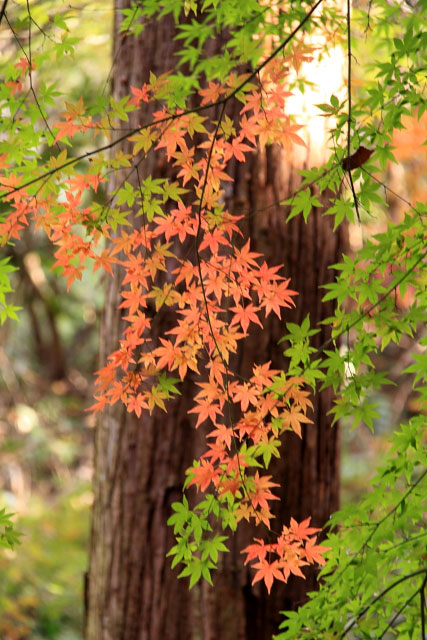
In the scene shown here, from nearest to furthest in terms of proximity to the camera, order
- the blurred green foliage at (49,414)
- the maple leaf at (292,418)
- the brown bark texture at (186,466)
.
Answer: the maple leaf at (292,418) → the brown bark texture at (186,466) → the blurred green foliage at (49,414)

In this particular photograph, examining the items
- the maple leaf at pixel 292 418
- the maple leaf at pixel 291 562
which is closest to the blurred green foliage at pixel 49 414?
the maple leaf at pixel 292 418

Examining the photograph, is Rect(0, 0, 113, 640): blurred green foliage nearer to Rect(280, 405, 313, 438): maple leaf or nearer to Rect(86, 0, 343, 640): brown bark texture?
Rect(86, 0, 343, 640): brown bark texture

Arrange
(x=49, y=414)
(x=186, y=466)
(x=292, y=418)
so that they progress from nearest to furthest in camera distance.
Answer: (x=292, y=418) < (x=186, y=466) < (x=49, y=414)

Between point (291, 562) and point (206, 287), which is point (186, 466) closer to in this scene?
point (291, 562)

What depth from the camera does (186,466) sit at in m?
2.37

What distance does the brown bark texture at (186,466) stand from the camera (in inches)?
89.6

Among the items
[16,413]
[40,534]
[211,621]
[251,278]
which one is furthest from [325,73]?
[16,413]

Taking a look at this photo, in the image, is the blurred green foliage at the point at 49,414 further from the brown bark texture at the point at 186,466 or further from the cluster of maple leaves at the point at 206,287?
the cluster of maple leaves at the point at 206,287

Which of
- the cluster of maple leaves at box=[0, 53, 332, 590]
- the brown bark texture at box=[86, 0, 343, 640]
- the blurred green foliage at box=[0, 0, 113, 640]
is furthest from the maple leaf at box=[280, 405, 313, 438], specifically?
the blurred green foliage at box=[0, 0, 113, 640]

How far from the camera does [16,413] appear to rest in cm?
721

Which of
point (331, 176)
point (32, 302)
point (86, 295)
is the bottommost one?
point (331, 176)

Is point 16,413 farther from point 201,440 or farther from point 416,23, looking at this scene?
point 416,23

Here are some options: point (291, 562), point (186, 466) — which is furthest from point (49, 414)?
point (291, 562)

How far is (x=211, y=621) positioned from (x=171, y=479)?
0.47 meters
